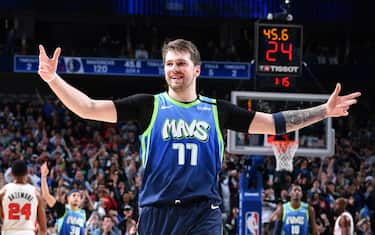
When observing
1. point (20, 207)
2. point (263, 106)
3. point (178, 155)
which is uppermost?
point (263, 106)

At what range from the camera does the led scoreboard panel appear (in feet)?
50.2

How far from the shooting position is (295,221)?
15203 millimetres

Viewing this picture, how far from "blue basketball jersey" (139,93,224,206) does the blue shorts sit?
7cm

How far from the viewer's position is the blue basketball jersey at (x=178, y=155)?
498cm

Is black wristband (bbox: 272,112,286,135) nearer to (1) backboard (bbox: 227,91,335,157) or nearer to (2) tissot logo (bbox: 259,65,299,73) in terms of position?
(1) backboard (bbox: 227,91,335,157)

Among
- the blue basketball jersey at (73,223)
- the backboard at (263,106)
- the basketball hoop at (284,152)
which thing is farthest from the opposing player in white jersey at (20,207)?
the basketball hoop at (284,152)

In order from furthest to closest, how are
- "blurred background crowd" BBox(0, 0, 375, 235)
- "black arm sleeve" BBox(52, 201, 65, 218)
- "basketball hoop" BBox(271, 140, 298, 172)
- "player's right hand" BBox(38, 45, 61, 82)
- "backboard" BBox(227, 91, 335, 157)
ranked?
"blurred background crowd" BBox(0, 0, 375, 235)
"black arm sleeve" BBox(52, 201, 65, 218)
"basketball hoop" BBox(271, 140, 298, 172)
"backboard" BBox(227, 91, 335, 157)
"player's right hand" BBox(38, 45, 61, 82)

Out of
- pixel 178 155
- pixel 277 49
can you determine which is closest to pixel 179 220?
pixel 178 155

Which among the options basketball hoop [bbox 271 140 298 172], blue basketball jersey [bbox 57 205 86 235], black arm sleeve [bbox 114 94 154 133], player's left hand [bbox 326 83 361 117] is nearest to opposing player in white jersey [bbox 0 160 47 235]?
blue basketball jersey [bbox 57 205 86 235]

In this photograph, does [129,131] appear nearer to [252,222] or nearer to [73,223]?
[252,222]

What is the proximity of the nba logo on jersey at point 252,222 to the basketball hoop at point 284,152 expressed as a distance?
1028mm

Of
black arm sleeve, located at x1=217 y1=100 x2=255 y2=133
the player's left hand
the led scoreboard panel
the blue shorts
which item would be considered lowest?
the blue shorts

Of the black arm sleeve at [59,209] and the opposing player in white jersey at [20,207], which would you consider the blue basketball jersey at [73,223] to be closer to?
the opposing player in white jersey at [20,207]

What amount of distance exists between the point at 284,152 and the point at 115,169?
17.3 ft
